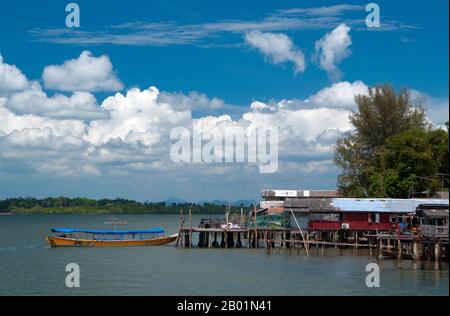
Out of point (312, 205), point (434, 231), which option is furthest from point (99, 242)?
point (434, 231)

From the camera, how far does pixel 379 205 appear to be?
57.5 m

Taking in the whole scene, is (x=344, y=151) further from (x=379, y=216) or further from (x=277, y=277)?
(x=277, y=277)

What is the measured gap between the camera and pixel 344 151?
7300 centimetres

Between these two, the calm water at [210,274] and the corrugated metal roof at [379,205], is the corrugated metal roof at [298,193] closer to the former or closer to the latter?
the corrugated metal roof at [379,205]

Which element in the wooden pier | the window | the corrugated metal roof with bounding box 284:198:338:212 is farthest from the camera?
the corrugated metal roof with bounding box 284:198:338:212

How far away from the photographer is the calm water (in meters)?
38.0

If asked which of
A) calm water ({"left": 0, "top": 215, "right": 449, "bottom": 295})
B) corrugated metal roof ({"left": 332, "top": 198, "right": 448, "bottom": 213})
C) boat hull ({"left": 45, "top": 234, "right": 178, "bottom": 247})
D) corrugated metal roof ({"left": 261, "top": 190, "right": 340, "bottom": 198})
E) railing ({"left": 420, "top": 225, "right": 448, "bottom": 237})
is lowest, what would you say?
calm water ({"left": 0, "top": 215, "right": 449, "bottom": 295})

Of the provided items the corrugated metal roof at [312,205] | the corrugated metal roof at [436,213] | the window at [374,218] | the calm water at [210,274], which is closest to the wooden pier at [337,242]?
the window at [374,218]

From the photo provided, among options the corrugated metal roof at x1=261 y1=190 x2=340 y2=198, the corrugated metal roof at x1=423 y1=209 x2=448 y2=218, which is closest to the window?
the corrugated metal roof at x1=423 y1=209 x2=448 y2=218

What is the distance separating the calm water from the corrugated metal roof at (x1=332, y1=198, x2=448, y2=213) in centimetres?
413

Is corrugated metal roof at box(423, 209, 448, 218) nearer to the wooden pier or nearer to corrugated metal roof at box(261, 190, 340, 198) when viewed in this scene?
the wooden pier

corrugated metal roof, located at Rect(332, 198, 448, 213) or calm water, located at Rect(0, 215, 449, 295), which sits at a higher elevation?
corrugated metal roof, located at Rect(332, 198, 448, 213)

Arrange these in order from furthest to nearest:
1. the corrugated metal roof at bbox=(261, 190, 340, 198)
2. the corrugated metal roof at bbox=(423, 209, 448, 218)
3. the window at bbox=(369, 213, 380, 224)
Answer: the corrugated metal roof at bbox=(261, 190, 340, 198)
the window at bbox=(369, 213, 380, 224)
the corrugated metal roof at bbox=(423, 209, 448, 218)
